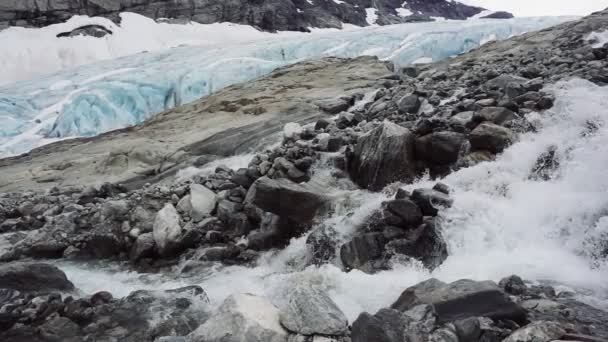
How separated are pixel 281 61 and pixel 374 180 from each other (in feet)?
73.6

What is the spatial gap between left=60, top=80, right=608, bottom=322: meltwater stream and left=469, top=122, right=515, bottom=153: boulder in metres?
0.16

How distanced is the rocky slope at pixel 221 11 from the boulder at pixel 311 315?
49560 mm

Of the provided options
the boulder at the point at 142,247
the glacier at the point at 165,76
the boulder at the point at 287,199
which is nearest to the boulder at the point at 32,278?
the boulder at the point at 142,247

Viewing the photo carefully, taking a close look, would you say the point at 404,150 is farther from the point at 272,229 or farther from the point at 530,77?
the point at 530,77

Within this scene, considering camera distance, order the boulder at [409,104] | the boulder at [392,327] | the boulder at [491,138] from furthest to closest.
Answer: the boulder at [409,104] → the boulder at [491,138] → the boulder at [392,327]

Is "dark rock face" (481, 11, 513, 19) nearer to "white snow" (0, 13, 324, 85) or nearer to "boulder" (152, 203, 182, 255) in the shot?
"white snow" (0, 13, 324, 85)

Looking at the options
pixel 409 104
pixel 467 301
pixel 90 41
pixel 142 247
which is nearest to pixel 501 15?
pixel 90 41

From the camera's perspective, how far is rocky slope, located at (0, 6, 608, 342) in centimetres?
361

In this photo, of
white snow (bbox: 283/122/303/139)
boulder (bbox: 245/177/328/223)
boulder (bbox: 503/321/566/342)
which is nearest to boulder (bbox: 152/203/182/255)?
boulder (bbox: 245/177/328/223)

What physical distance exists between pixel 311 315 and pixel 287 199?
3.35 metres

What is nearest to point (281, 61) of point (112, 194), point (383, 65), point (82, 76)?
point (383, 65)

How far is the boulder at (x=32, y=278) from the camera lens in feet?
17.9

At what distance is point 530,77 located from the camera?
31.3 ft

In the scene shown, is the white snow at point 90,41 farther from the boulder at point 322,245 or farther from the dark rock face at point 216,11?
the boulder at point 322,245
